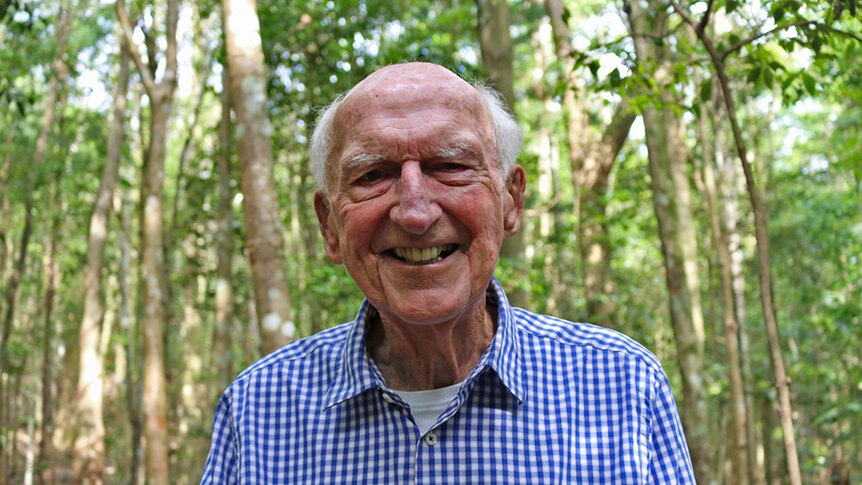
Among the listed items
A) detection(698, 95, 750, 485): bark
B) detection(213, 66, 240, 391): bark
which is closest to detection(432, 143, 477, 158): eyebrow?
detection(698, 95, 750, 485): bark

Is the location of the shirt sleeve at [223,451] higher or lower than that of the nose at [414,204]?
lower

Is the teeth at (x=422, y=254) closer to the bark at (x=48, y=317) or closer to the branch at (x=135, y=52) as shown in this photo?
the branch at (x=135, y=52)

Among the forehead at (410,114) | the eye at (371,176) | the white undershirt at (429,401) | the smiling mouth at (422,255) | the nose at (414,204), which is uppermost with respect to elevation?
the forehead at (410,114)

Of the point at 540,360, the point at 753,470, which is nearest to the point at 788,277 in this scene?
the point at 753,470

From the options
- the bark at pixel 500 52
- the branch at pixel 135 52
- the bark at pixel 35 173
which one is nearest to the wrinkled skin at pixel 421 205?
the branch at pixel 135 52

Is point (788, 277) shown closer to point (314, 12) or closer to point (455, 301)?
point (314, 12)

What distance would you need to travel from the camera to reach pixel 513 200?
82.0 inches

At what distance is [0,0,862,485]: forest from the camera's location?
16.0 feet

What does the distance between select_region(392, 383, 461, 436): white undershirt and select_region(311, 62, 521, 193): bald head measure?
505 millimetres

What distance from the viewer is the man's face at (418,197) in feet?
5.89

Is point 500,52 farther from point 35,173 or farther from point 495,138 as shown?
point 35,173

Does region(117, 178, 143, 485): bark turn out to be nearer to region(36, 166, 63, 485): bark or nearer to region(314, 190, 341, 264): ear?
region(36, 166, 63, 485): bark

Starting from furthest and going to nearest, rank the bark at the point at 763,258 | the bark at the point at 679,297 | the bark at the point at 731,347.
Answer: the bark at the point at 731,347 < the bark at the point at 679,297 < the bark at the point at 763,258

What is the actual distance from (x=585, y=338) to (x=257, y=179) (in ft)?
12.2
